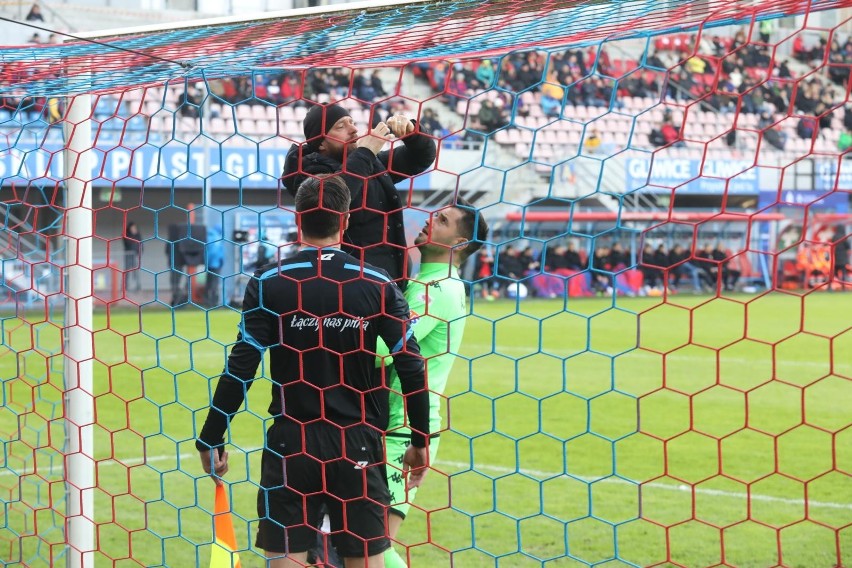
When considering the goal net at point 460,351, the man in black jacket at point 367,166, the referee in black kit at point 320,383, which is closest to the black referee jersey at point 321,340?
the referee in black kit at point 320,383

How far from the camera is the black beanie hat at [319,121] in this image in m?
3.56

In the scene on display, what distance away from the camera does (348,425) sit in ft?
10.5

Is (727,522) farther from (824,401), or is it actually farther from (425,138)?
(824,401)

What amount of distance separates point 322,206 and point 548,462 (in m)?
3.73

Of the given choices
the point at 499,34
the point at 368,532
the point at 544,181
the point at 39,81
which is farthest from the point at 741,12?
the point at 544,181

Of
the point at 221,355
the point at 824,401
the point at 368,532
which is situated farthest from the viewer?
the point at 221,355

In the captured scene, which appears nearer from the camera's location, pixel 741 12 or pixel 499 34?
pixel 741 12

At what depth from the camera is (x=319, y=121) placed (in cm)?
361

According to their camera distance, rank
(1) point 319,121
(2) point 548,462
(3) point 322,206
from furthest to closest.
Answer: (2) point 548,462 → (1) point 319,121 → (3) point 322,206

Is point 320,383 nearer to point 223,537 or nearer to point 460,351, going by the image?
point 223,537

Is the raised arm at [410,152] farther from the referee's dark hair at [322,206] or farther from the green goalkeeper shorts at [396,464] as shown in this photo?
the green goalkeeper shorts at [396,464]

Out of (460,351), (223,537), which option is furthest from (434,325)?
(460,351)

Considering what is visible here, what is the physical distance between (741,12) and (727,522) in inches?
114

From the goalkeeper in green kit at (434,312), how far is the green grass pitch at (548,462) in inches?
8.3
